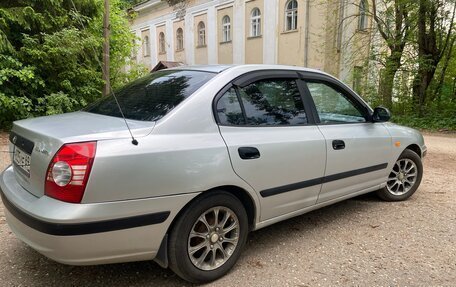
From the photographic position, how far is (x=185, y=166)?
2.48 meters

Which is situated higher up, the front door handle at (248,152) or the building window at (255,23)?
the building window at (255,23)

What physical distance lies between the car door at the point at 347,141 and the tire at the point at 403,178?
35 cm

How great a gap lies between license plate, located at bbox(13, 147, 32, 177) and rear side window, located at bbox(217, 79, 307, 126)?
138cm

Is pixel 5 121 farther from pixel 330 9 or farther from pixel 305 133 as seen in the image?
pixel 330 9

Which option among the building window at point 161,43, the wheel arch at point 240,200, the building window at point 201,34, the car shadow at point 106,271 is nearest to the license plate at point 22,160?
the car shadow at point 106,271

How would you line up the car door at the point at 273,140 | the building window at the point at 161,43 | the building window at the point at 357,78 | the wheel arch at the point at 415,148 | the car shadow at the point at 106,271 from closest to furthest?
the car shadow at the point at 106,271 < the car door at the point at 273,140 < the wheel arch at the point at 415,148 < the building window at the point at 357,78 < the building window at the point at 161,43

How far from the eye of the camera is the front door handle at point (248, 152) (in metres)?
2.79

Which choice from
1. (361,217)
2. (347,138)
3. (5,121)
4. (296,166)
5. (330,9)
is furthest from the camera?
(330,9)

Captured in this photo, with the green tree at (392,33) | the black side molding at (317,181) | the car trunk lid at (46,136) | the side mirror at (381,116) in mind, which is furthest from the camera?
the green tree at (392,33)

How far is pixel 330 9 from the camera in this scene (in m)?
19.0

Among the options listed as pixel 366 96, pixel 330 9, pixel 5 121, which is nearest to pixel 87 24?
pixel 5 121

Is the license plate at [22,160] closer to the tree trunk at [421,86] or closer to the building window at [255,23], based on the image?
the tree trunk at [421,86]

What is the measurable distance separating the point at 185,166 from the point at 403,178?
10.6 ft

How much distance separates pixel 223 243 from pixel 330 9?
18.7 m
